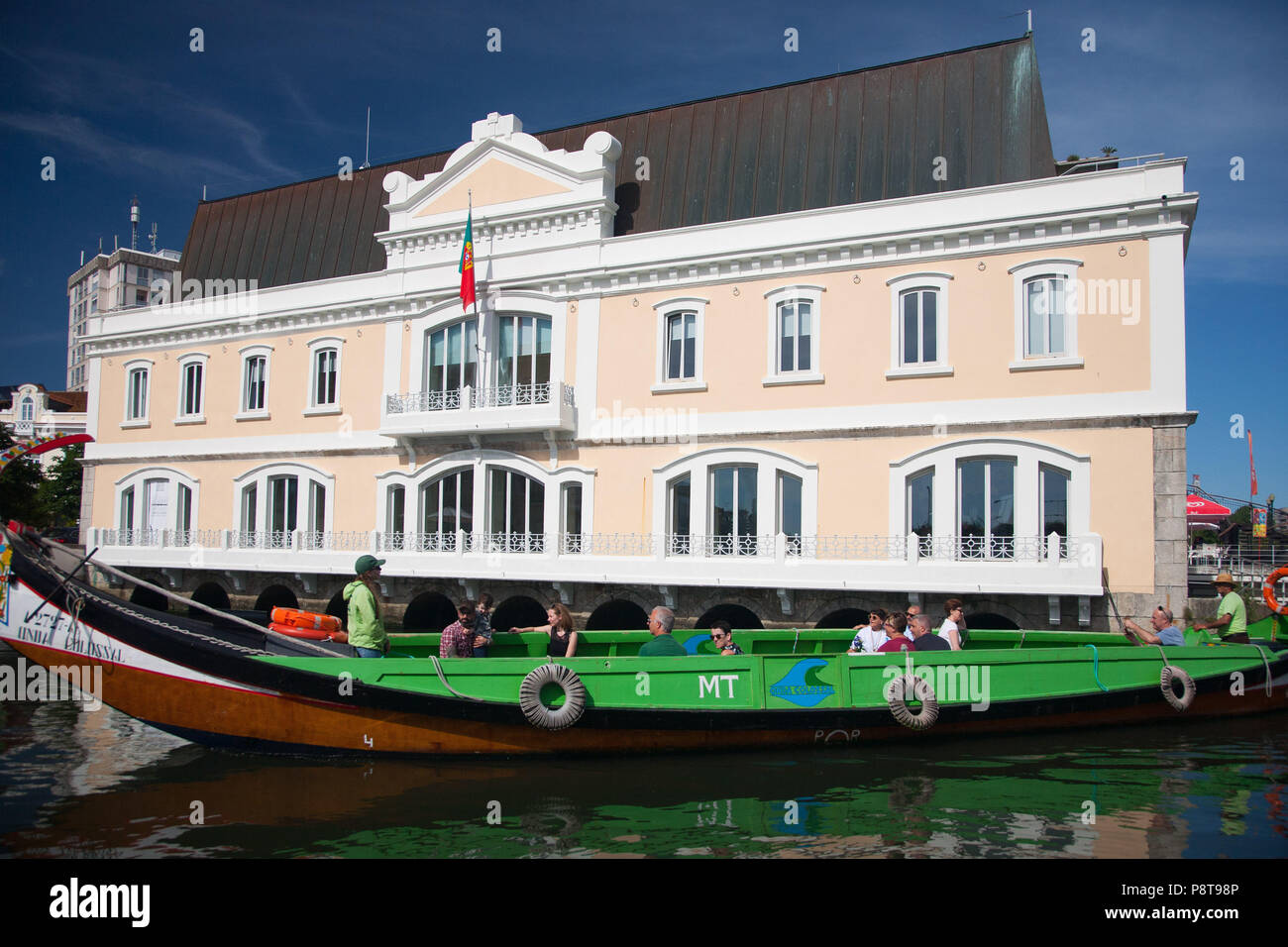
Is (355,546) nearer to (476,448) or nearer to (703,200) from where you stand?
(476,448)

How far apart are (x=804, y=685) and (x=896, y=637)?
5.75 feet

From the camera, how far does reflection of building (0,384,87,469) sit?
68.3 metres

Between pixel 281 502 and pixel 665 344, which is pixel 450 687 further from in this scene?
pixel 281 502

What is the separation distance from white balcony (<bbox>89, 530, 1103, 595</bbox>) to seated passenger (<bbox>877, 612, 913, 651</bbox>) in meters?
4.00

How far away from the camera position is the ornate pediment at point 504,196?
21516 millimetres

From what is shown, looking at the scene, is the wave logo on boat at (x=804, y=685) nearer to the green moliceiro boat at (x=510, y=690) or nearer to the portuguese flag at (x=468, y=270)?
the green moliceiro boat at (x=510, y=690)

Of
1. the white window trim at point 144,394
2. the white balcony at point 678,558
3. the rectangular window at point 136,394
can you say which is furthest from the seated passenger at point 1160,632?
the rectangular window at point 136,394

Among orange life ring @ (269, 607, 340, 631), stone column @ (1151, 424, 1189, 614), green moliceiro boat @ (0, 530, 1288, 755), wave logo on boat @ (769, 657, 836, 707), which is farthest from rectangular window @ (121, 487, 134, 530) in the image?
stone column @ (1151, 424, 1189, 614)

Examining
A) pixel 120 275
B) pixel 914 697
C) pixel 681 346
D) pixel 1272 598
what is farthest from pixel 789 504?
pixel 120 275

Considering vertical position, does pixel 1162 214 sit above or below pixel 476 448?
above

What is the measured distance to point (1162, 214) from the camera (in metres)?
16.3

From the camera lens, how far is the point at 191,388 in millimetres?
27172
